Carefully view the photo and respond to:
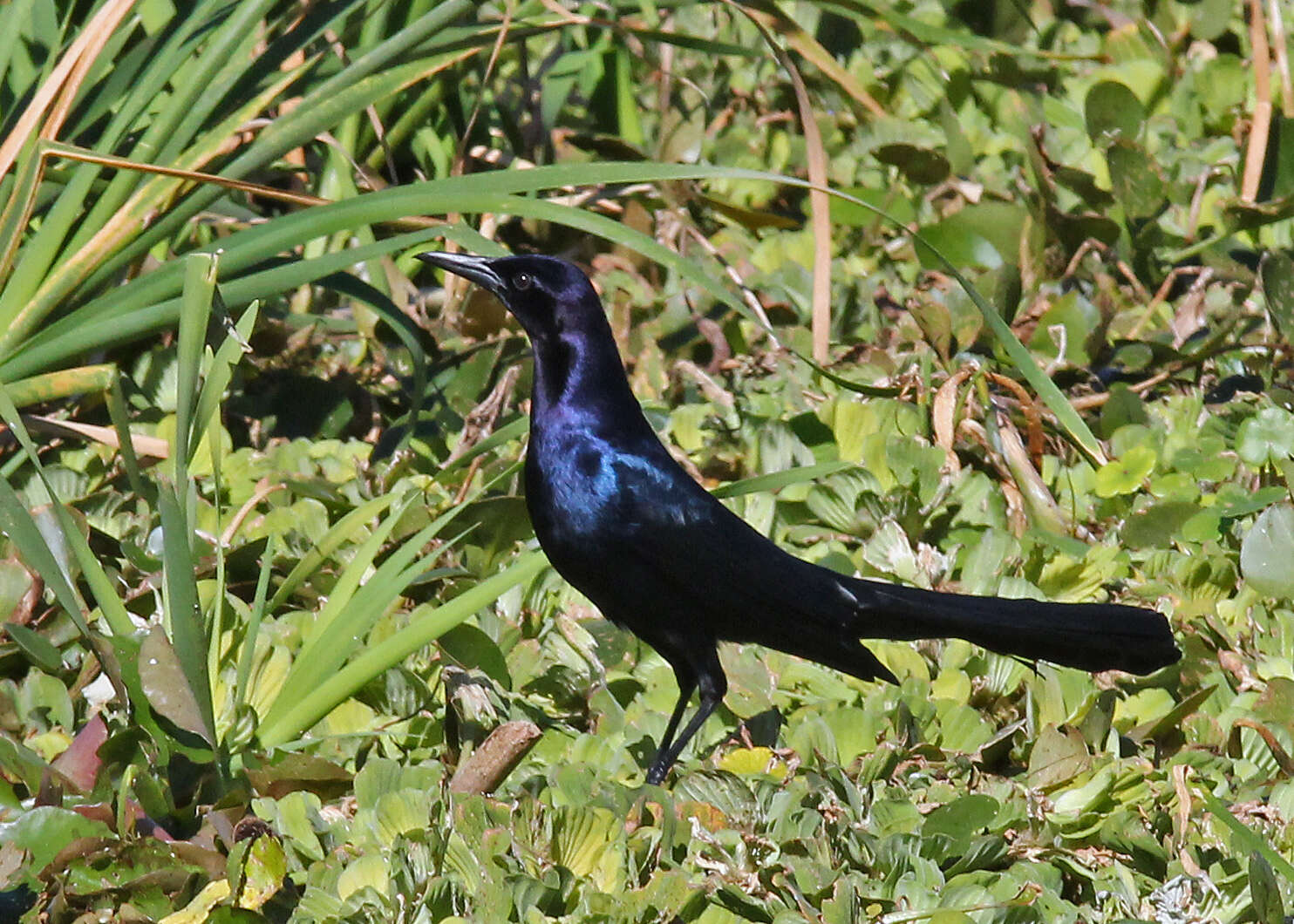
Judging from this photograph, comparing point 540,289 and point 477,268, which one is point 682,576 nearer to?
point 540,289

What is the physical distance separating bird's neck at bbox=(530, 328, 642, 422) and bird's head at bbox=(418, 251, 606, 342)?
1.0 inches

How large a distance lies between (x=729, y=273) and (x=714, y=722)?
189 cm

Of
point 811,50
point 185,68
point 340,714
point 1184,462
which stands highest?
point 185,68

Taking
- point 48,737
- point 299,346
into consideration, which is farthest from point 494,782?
point 299,346

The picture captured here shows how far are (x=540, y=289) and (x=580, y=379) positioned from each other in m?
0.20

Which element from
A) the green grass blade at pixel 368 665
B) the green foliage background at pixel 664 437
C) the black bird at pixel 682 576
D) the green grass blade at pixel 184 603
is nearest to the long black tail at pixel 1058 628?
the black bird at pixel 682 576

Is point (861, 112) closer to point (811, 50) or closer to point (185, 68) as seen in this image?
point (811, 50)

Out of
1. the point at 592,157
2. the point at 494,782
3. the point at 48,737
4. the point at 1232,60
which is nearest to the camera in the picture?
the point at 494,782

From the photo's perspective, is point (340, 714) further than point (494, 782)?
Yes

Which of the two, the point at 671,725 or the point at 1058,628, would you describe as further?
the point at 671,725

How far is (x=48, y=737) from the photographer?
3.08 metres

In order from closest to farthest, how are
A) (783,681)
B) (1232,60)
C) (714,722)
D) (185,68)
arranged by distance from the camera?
(714,722) < (783,681) < (185,68) < (1232,60)

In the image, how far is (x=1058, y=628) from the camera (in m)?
A: 3.05

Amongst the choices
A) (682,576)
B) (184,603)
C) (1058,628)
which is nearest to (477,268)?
(682,576)
